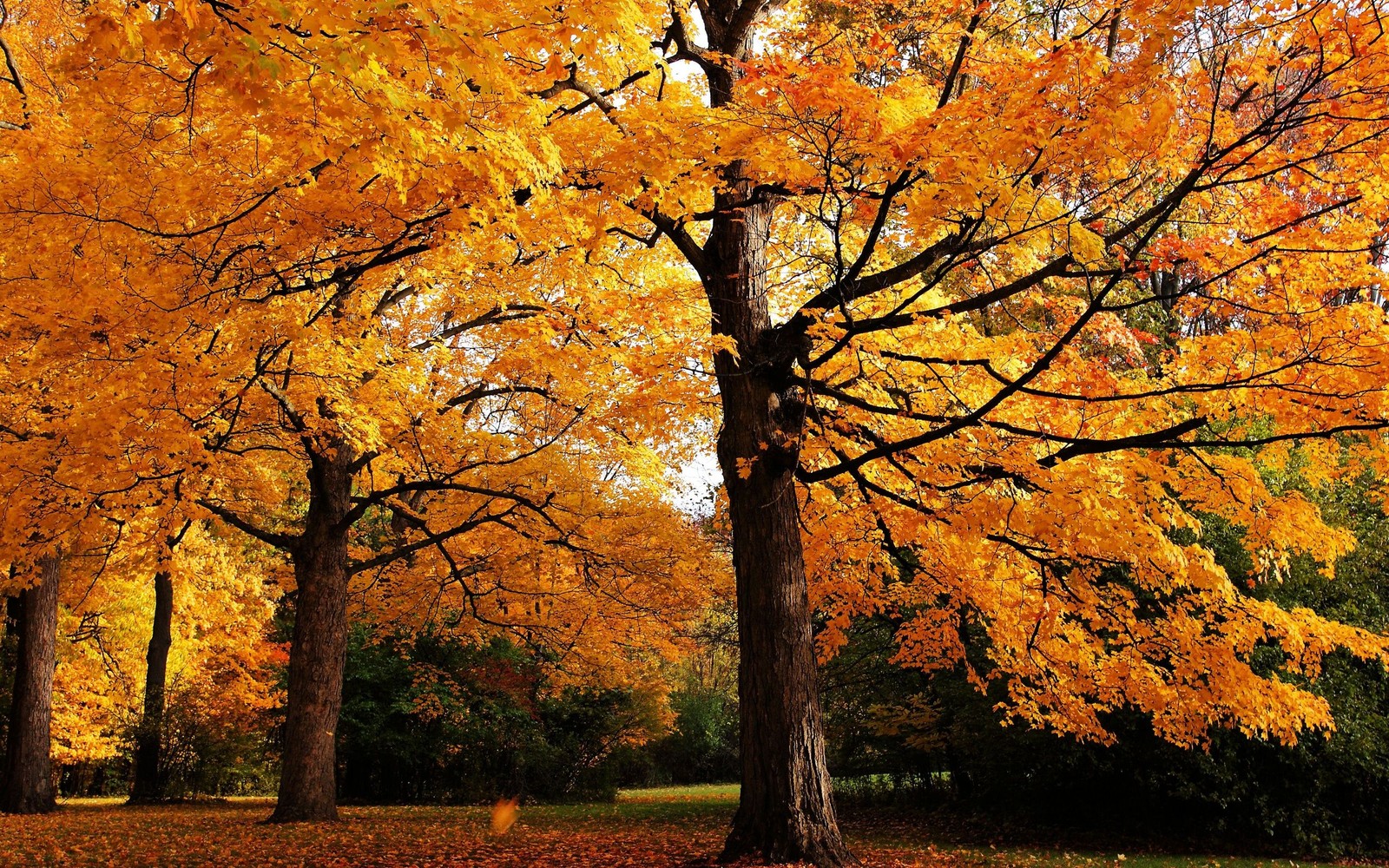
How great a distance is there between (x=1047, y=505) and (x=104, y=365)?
7.26 metres

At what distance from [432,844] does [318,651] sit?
10.2 feet

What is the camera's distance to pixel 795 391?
6836mm

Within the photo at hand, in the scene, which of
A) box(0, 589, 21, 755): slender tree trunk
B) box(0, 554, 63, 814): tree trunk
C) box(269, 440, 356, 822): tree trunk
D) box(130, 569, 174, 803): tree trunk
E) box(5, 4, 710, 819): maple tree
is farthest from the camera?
box(0, 589, 21, 755): slender tree trunk

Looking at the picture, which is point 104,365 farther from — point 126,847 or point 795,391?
point 795,391

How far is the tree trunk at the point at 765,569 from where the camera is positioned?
19.7 feet

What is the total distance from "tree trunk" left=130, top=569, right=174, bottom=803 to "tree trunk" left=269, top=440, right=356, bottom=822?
6.78 meters

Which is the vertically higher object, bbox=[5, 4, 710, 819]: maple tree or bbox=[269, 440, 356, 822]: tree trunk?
bbox=[5, 4, 710, 819]: maple tree

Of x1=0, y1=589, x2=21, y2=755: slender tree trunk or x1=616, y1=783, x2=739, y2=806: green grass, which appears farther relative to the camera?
x1=616, y1=783, x2=739, y2=806: green grass

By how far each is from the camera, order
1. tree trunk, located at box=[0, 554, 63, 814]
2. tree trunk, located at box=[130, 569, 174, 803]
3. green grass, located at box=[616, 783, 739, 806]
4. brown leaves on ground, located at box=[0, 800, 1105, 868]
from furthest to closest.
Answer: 1. green grass, located at box=[616, 783, 739, 806]
2. tree trunk, located at box=[130, 569, 174, 803]
3. tree trunk, located at box=[0, 554, 63, 814]
4. brown leaves on ground, located at box=[0, 800, 1105, 868]

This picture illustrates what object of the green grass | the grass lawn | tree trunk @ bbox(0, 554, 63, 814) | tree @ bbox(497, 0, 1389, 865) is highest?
tree @ bbox(497, 0, 1389, 865)

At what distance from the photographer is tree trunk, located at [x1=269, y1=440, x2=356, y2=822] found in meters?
10.1

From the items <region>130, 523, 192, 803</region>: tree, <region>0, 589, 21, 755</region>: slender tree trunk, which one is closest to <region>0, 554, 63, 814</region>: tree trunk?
<region>130, 523, 192, 803</region>: tree

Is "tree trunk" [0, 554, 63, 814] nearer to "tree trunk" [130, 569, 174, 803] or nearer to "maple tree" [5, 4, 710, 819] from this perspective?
"tree trunk" [130, 569, 174, 803]

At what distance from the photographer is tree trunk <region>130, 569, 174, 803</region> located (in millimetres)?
16062
